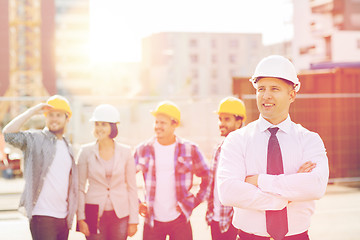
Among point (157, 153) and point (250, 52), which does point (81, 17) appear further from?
point (157, 153)

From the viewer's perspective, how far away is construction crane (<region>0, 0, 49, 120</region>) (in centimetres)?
6975

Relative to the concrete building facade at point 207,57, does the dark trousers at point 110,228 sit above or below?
below

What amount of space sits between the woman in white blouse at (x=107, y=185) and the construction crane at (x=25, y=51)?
204 feet

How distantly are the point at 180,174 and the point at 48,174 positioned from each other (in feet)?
3.99

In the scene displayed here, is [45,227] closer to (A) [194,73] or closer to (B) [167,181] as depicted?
(B) [167,181]

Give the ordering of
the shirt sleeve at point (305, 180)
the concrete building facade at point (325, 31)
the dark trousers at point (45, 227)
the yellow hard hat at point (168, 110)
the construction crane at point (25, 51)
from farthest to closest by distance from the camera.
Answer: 1. the construction crane at point (25, 51)
2. the concrete building facade at point (325, 31)
3. the yellow hard hat at point (168, 110)
4. the dark trousers at point (45, 227)
5. the shirt sleeve at point (305, 180)

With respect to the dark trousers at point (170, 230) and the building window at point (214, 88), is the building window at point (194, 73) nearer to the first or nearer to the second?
the building window at point (214, 88)

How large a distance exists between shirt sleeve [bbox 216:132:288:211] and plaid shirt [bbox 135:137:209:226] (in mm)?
1887

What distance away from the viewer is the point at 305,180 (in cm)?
294

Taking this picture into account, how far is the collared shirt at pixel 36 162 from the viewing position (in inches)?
181

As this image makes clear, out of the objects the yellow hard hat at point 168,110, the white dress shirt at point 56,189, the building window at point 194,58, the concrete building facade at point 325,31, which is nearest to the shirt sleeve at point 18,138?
the white dress shirt at point 56,189

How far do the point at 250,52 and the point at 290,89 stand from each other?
95.0 meters

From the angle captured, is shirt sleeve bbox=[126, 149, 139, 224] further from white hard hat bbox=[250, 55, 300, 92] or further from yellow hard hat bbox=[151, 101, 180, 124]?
white hard hat bbox=[250, 55, 300, 92]

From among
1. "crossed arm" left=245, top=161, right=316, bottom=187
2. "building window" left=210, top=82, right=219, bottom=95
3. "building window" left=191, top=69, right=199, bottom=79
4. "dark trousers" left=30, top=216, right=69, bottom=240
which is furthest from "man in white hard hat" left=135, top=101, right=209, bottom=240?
"building window" left=210, top=82, right=219, bottom=95
